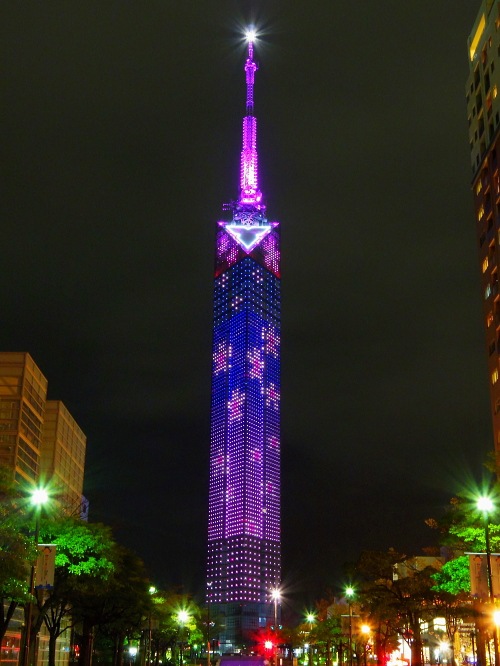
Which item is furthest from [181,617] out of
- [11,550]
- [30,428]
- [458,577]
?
[11,550]

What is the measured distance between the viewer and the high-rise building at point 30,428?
115m

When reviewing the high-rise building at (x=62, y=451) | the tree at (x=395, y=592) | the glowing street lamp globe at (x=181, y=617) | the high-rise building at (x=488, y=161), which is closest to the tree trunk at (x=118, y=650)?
the glowing street lamp globe at (x=181, y=617)

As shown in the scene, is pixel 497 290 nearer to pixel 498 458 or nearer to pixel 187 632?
pixel 498 458

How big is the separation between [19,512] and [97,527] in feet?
45.2

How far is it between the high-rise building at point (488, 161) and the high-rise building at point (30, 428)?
58.4 meters

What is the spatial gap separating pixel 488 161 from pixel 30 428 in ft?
259

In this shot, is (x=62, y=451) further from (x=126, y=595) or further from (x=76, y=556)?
(x=76, y=556)

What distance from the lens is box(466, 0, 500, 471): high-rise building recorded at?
9794 centimetres

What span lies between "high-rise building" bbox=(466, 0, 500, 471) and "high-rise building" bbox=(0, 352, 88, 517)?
5841 centimetres

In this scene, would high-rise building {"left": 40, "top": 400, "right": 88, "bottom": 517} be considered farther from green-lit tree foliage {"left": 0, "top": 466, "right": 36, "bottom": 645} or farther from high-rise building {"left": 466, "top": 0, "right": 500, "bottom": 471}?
green-lit tree foliage {"left": 0, "top": 466, "right": 36, "bottom": 645}

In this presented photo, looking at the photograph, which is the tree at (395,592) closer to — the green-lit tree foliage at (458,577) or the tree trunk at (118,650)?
the green-lit tree foliage at (458,577)

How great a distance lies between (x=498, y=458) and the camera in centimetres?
5119

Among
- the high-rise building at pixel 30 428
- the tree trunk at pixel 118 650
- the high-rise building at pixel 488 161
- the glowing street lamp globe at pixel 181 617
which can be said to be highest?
the high-rise building at pixel 488 161

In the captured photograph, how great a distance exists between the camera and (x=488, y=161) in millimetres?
101250
